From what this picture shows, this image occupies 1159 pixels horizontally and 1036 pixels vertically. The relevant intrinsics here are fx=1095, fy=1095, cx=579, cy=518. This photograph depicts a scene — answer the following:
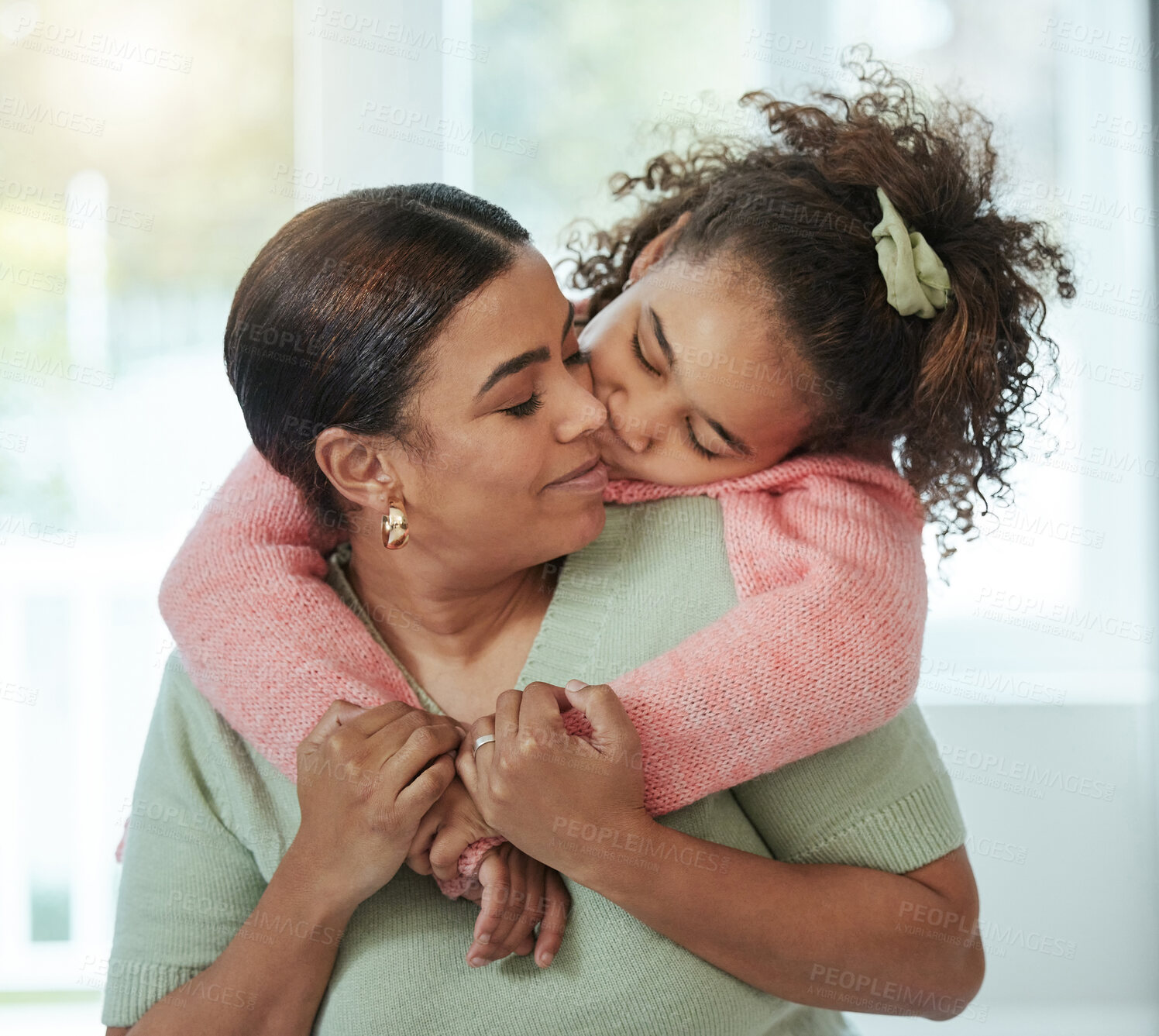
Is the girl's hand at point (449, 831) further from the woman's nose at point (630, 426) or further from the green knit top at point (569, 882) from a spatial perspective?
the woman's nose at point (630, 426)

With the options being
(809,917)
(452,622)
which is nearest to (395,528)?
(452,622)

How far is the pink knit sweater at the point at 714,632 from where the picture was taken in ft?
3.67

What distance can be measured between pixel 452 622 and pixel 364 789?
323 mm

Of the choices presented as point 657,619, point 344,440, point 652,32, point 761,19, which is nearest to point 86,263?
point 652,32

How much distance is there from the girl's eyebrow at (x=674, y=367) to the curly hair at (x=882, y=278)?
4.3 inches

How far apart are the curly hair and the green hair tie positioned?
0.08 ft

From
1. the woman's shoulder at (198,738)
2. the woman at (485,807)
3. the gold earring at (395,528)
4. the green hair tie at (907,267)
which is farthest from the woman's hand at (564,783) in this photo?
the green hair tie at (907,267)

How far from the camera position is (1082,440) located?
2748 millimetres

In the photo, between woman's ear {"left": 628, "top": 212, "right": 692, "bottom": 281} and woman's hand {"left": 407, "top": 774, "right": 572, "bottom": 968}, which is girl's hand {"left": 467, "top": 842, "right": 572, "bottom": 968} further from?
woman's ear {"left": 628, "top": 212, "right": 692, "bottom": 281}

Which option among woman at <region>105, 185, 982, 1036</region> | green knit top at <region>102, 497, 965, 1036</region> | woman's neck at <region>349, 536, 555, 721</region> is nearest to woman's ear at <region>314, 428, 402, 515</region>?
woman at <region>105, 185, 982, 1036</region>

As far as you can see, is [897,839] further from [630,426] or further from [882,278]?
[882,278]

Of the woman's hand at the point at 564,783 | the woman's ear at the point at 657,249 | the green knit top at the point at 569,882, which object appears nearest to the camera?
the woman's hand at the point at 564,783

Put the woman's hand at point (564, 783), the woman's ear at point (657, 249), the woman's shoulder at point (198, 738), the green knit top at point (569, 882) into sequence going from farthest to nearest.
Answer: the woman's ear at point (657, 249) < the woman's shoulder at point (198, 738) < the green knit top at point (569, 882) < the woman's hand at point (564, 783)

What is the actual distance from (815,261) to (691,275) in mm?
157
